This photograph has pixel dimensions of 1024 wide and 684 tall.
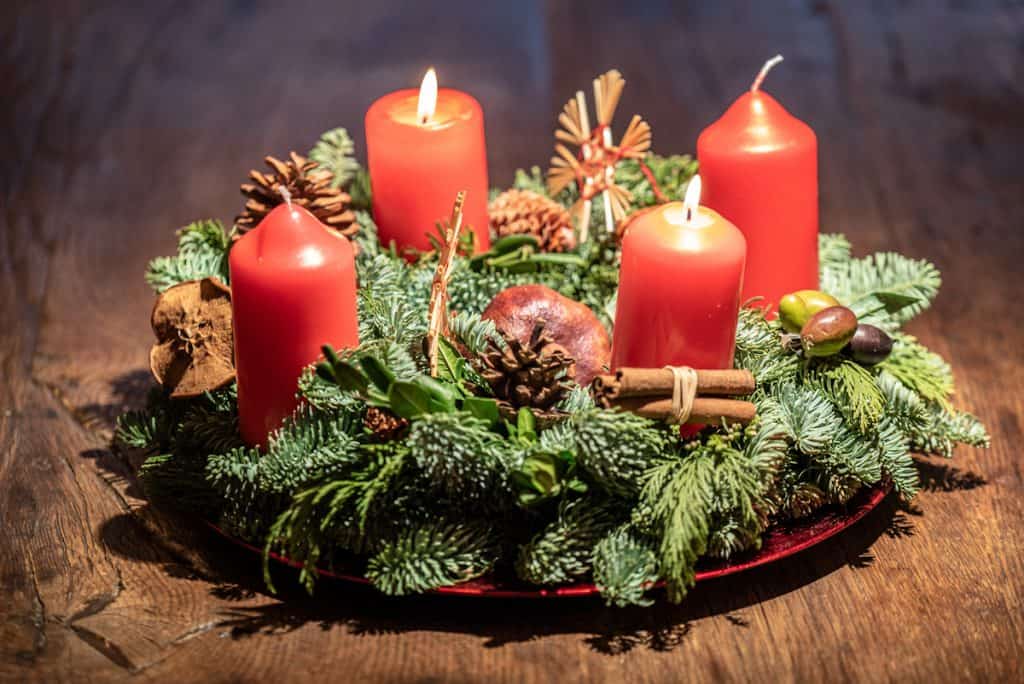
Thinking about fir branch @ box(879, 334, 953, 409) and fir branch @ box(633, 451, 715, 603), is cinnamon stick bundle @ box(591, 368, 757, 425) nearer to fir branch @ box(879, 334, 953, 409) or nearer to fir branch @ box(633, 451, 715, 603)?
fir branch @ box(633, 451, 715, 603)

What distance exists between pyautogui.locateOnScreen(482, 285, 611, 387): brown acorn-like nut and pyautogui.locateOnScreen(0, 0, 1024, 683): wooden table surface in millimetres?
195

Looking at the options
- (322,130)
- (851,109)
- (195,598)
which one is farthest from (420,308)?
(851,109)

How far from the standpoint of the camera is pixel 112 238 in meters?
1.63

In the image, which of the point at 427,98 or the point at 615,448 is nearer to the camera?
the point at 615,448

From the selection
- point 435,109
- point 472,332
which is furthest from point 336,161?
point 472,332

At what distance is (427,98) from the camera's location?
1251 mm

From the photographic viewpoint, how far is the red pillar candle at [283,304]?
99cm

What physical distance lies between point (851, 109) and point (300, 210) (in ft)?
3.92

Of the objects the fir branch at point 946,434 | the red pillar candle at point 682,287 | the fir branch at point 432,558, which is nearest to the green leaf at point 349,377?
the fir branch at point 432,558

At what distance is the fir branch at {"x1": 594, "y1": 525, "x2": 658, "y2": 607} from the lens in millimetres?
950

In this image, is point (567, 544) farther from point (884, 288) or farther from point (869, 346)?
point (884, 288)

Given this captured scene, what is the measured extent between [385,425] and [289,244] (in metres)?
0.14

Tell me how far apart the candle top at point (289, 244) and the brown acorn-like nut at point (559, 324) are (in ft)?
0.50

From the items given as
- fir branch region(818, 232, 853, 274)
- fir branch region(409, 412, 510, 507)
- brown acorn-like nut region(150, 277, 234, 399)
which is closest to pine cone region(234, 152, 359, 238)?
brown acorn-like nut region(150, 277, 234, 399)
